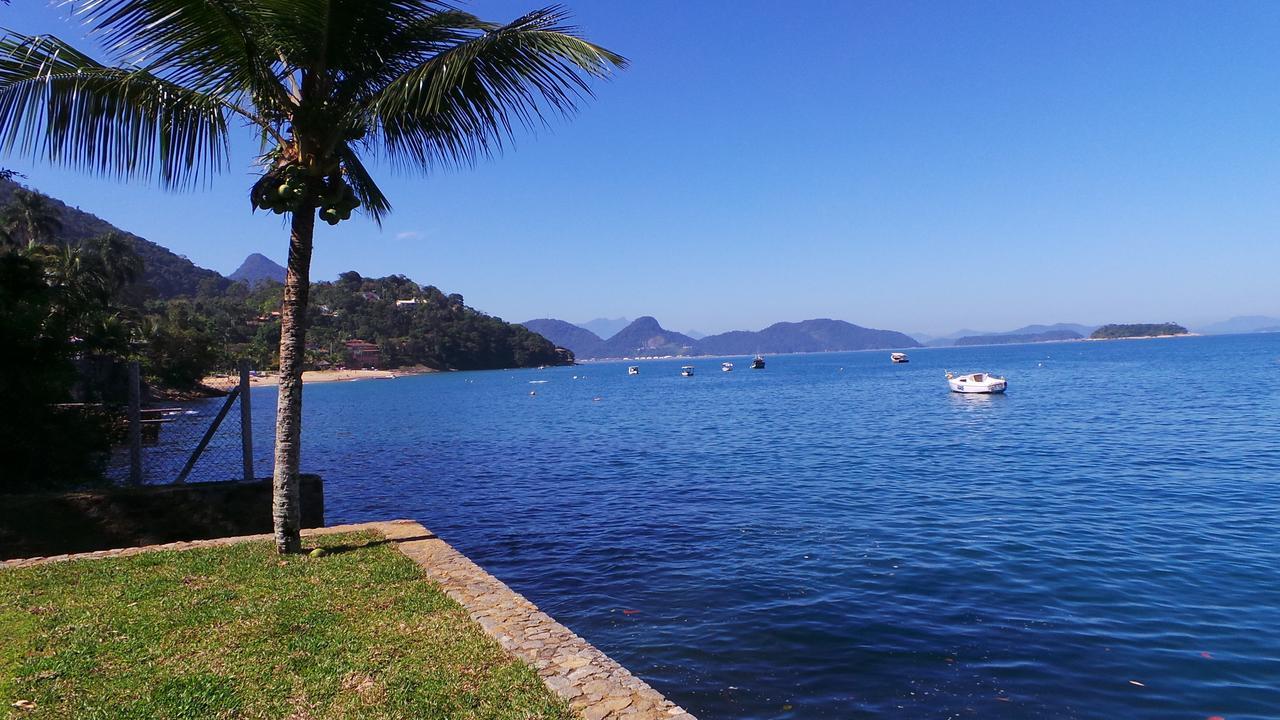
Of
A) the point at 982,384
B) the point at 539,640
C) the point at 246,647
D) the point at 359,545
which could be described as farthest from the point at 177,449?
the point at 982,384

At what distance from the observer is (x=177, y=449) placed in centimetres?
2227

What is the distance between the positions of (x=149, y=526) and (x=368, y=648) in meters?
6.03

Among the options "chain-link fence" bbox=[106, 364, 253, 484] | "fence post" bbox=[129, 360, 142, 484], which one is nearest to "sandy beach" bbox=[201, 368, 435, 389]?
"chain-link fence" bbox=[106, 364, 253, 484]

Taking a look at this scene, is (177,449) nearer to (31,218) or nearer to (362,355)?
(31,218)

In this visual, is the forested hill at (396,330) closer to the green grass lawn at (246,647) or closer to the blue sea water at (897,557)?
the blue sea water at (897,557)

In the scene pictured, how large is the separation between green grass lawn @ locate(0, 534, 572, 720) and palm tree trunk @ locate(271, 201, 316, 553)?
665mm

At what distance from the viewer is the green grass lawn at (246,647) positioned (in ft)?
15.1

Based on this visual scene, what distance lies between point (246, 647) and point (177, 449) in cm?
2031

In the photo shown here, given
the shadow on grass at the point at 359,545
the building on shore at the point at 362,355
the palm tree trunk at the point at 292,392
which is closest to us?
the palm tree trunk at the point at 292,392

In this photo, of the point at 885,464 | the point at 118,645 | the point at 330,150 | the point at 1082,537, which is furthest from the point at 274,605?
the point at 885,464

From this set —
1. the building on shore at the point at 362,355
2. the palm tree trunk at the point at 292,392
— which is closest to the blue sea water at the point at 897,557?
the palm tree trunk at the point at 292,392

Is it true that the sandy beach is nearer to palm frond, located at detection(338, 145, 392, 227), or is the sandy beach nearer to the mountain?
the mountain

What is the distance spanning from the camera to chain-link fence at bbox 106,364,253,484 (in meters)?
10.6

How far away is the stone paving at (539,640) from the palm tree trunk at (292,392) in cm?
126
